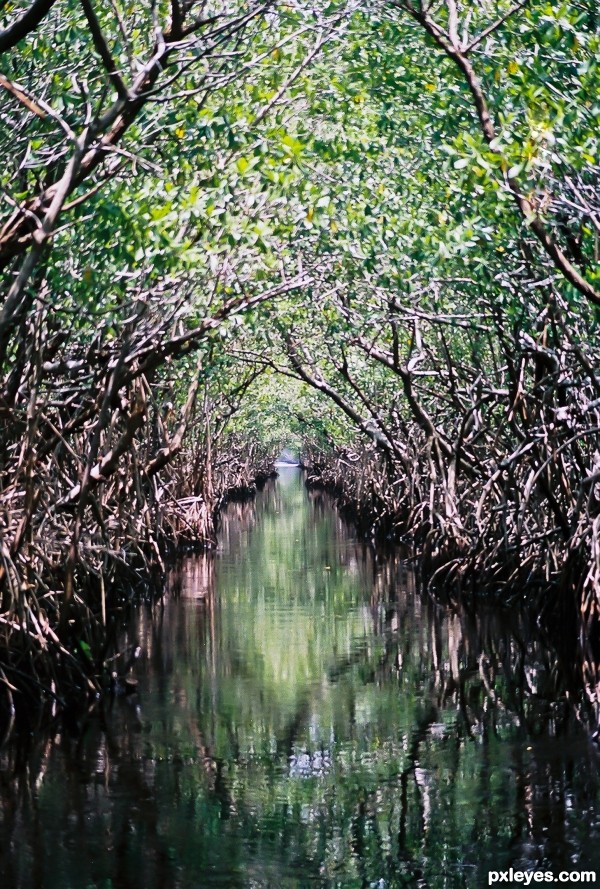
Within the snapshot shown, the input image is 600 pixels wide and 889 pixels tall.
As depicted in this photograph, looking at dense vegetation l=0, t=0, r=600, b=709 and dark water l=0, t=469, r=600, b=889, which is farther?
dense vegetation l=0, t=0, r=600, b=709

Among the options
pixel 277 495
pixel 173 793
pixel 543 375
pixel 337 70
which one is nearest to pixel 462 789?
pixel 173 793

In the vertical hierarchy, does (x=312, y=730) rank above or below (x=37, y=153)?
below

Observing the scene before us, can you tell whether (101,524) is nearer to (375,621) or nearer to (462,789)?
(462,789)

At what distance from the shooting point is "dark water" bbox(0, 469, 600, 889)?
6.40 m

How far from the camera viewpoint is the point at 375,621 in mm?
15000

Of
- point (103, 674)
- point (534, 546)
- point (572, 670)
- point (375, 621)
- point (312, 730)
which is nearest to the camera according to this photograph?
point (312, 730)

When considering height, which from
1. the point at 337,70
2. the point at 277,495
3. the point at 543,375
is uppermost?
the point at 337,70

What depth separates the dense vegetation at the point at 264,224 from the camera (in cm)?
784

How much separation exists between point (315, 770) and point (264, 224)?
3.75 metres

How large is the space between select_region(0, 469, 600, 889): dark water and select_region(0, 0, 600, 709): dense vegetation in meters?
0.92

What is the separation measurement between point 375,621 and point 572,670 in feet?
13.6

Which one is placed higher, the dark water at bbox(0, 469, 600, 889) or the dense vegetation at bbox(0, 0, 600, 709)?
the dense vegetation at bbox(0, 0, 600, 709)

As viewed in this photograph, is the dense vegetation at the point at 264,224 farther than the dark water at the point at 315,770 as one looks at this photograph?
Yes

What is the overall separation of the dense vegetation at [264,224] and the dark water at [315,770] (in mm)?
925
